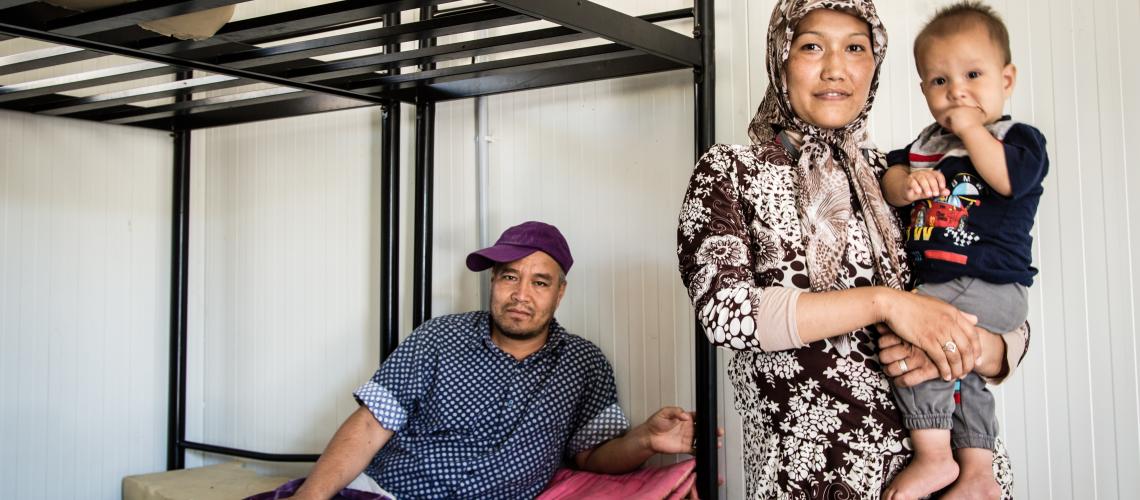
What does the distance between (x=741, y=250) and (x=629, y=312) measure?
1.29 meters

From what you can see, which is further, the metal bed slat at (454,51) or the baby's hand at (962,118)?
the metal bed slat at (454,51)

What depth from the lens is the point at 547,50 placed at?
2699 millimetres

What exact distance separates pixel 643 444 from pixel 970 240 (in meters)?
1.18

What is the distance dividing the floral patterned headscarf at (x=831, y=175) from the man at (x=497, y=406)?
3.65 feet

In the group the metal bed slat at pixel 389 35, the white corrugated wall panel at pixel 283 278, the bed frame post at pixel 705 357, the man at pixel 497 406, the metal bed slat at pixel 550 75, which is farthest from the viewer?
the white corrugated wall panel at pixel 283 278

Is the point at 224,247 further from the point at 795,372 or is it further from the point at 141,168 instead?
the point at 795,372

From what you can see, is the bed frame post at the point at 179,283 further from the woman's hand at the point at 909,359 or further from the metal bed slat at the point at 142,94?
the woman's hand at the point at 909,359

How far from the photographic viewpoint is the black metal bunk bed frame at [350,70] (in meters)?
1.84

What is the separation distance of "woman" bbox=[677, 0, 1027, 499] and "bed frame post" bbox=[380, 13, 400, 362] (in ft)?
5.27

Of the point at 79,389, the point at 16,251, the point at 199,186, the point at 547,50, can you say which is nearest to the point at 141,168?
the point at 199,186

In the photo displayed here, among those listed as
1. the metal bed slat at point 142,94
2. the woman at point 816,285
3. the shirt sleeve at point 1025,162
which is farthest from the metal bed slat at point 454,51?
the shirt sleeve at point 1025,162

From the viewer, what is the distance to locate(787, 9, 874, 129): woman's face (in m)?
1.40

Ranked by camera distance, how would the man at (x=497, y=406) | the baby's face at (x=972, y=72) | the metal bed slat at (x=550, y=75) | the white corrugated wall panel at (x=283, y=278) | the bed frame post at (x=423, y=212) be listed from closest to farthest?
1. the baby's face at (x=972, y=72)
2. the metal bed slat at (x=550, y=75)
3. the man at (x=497, y=406)
4. the bed frame post at (x=423, y=212)
5. the white corrugated wall panel at (x=283, y=278)

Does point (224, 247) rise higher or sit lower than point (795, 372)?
higher
